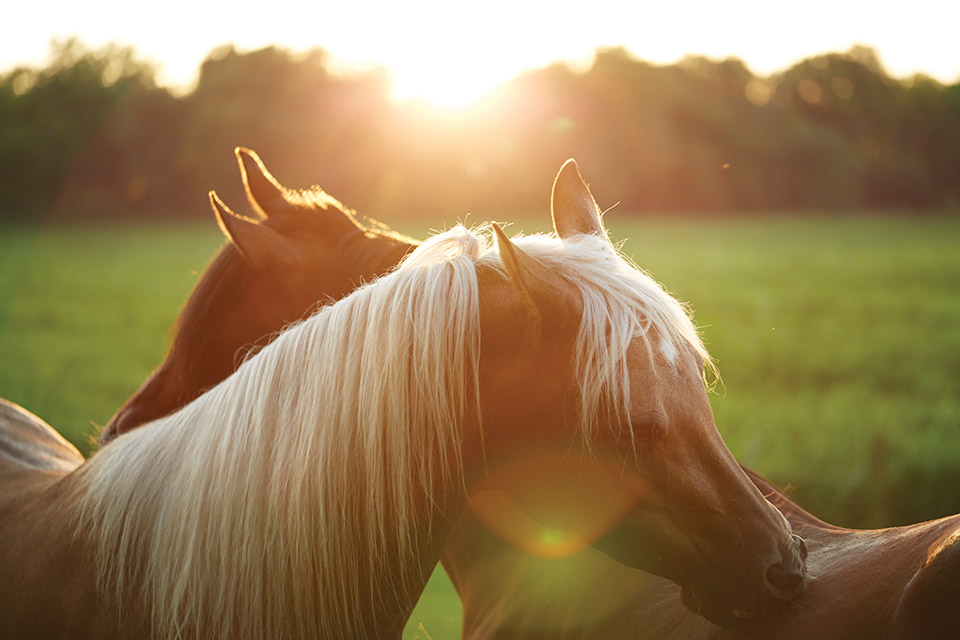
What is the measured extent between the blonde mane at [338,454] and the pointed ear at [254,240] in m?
0.79

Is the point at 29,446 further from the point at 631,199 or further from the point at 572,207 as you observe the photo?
the point at 631,199

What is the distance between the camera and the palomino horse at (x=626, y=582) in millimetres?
1582

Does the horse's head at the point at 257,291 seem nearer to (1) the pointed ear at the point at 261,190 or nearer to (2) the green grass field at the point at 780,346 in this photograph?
(1) the pointed ear at the point at 261,190

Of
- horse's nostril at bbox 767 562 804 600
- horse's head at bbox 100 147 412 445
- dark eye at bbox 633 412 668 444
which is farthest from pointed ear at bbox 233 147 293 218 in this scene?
horse's nostril at bbox 767 562 804 600

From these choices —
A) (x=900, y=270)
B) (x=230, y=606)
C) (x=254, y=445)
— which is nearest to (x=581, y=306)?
(x=254, y=445)

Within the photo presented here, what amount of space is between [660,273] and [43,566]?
61.7 ft

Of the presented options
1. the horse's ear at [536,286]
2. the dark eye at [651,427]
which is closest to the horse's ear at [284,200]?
the horse's ear at [536,286]

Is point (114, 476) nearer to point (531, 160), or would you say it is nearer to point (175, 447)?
point (175, 447)

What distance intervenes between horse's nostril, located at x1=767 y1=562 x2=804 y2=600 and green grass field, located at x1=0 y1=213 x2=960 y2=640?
2.57 metres

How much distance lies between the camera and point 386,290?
1753 millimetres

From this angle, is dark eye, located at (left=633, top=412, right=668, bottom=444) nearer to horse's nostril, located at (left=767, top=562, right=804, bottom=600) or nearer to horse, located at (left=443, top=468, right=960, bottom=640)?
horse's nostril, located at (left=767, top=562, right=804, bottom=600)

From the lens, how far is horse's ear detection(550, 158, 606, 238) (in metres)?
2.01

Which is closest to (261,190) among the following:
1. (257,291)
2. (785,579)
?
(257,291)

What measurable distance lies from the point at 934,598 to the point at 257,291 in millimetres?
2172
